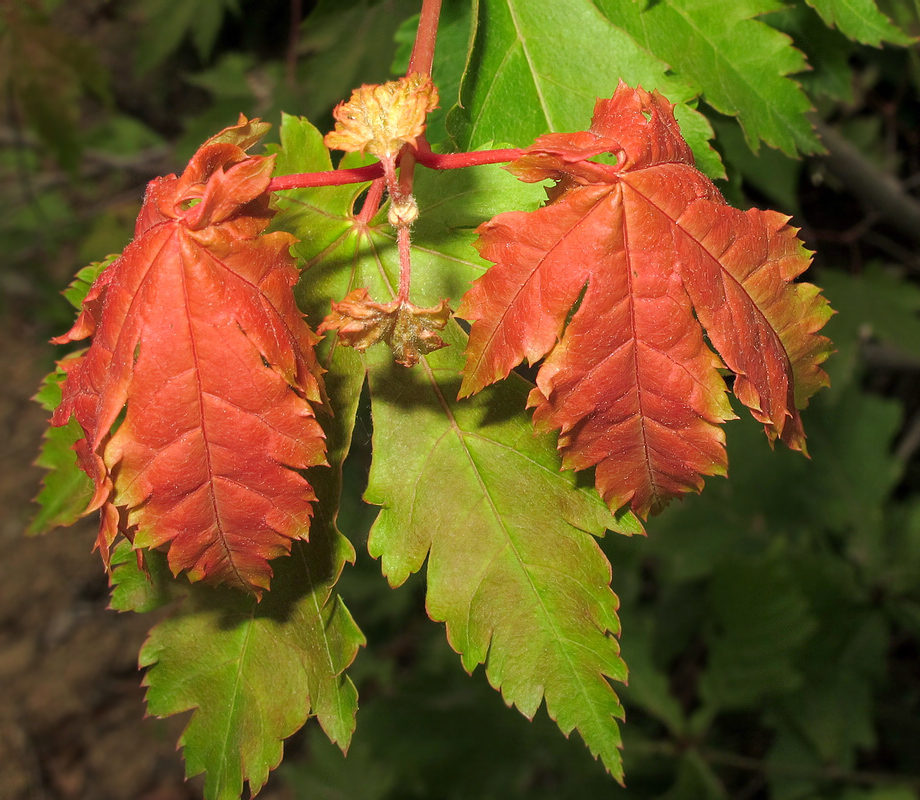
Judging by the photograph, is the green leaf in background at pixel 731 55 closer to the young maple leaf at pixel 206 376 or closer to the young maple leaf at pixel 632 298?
the young maple leaf at pixel 632 298

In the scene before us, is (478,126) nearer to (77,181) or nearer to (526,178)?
(526,178)

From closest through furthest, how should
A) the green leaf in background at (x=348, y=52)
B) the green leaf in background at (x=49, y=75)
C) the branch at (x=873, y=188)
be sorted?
the branch at (x=873, y=188) < the green leaf in background at (x=348, y=52) < the green leaf in background at (x=49, y=75)

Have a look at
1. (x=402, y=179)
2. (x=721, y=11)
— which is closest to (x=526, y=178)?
(x=402, y=179)

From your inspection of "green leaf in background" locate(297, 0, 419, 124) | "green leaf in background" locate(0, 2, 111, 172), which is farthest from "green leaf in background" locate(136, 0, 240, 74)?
"green leaf in background" locate(297, 0, 419, 124)

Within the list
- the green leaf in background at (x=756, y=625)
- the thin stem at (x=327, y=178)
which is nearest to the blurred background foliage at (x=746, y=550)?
the green leaf in background at (x=756, y=625)

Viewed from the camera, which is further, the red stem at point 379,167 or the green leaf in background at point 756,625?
the green leaf in background at point 756,625

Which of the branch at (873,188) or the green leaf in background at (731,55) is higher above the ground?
the green leaf in background at (731,55)

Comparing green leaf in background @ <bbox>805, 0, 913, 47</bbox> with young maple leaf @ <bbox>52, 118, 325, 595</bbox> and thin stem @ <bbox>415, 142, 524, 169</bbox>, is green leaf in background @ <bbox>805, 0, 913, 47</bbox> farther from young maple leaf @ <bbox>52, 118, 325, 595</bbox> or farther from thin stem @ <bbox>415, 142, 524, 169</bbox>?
young maple leaf @ <bbox>52, 118, 325, 595</bbox>
